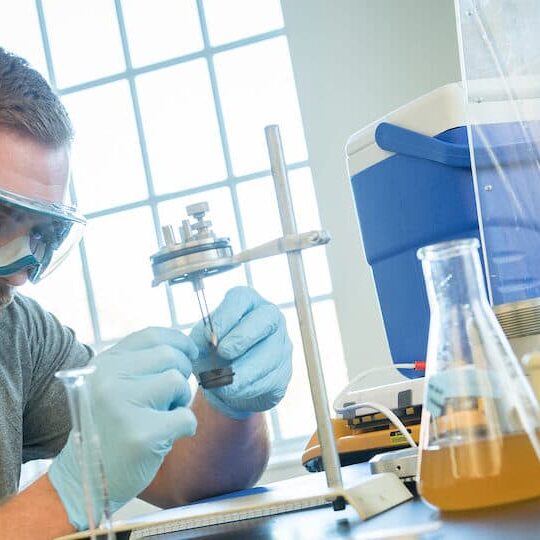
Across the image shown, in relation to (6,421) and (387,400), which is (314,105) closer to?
(6,421)

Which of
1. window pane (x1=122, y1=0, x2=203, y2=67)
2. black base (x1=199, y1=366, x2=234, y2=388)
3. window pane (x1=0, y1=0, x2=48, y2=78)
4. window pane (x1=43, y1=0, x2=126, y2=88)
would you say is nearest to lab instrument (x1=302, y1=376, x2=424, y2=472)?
black base (x1=199, y1=366, x2=234, y2=388)

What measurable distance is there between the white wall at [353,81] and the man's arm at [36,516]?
89.7 inches

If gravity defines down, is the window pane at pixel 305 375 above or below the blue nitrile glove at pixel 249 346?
below

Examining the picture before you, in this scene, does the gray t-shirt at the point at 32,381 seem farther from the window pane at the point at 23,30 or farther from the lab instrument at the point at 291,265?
the window pane at the point at 23,30

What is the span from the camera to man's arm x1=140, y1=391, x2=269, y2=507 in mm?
1356

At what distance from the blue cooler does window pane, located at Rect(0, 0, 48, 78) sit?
241 centimetres

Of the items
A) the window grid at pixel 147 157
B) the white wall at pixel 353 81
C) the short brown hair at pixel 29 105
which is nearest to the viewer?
the short brown hair at pixel 29 105

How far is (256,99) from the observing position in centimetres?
351

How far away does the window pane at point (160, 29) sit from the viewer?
3.55 metres

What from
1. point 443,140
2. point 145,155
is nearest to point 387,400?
point 443,140

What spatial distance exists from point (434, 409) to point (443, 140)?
0.94m

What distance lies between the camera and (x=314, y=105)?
3.38m

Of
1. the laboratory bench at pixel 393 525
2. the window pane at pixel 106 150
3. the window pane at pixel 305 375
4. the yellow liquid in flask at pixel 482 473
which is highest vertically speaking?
the window pane at pixel 106 150

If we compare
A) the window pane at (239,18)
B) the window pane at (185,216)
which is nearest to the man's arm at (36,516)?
the window pane at (185,216)
